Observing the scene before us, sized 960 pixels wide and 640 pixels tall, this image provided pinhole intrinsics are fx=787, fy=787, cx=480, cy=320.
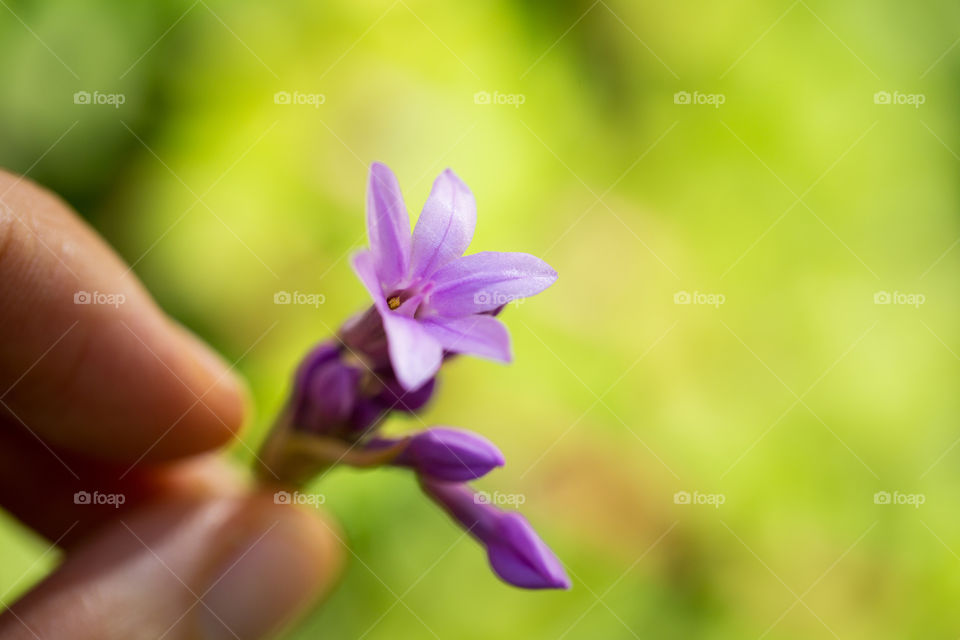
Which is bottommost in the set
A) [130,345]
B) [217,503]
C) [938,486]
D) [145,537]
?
[145,537]

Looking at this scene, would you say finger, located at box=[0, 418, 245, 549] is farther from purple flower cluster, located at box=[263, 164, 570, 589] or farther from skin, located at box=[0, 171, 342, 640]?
purple flower cluster, located at box=[263, 164, 570, 589]

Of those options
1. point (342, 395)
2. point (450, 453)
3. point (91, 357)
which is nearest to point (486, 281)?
point (450, 453)

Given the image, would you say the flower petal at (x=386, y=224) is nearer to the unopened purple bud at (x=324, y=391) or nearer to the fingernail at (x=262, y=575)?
the unopened purple bud at (x=324, y=391)

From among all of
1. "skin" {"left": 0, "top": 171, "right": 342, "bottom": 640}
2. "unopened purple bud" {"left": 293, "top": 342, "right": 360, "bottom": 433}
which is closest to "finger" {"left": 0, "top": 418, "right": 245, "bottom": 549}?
"skin" {"left": 0, "top": 171, "right": 342, "bottom": 640}

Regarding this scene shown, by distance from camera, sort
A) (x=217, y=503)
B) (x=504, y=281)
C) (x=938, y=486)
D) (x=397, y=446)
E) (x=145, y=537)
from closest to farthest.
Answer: (x=504, y=281) < (x=397, y=446) < (x=145, y=537) < (x=217, y=503) < (x=938, y=486)

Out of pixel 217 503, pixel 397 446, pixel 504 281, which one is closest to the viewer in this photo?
pixel 504 281

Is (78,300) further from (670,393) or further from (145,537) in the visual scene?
(670,393)

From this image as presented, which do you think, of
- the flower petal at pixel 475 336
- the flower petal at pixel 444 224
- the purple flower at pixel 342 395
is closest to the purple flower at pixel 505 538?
the purple flower at pixel 342 395

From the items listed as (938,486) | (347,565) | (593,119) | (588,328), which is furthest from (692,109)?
(347,565)
